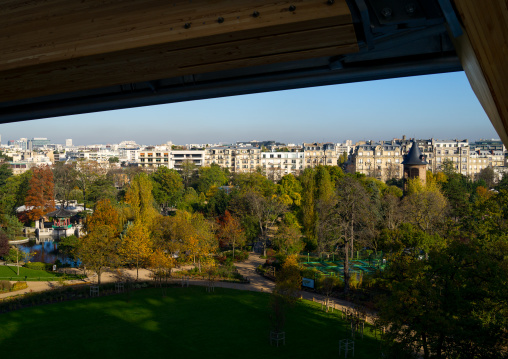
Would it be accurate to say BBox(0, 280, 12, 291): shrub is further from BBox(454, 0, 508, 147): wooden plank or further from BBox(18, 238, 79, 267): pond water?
BBox(454, 0, 508, 147): wooden plank

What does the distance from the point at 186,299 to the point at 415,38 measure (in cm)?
1512

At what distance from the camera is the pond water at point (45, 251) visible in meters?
21.5

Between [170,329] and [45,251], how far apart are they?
14.0 m

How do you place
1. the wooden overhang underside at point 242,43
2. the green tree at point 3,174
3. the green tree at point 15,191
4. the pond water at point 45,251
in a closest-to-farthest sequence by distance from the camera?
the wooden overhang underside at point 242,43, the pond water at point 45,251, the green tree at point 15,191, the green tree at point 3,174

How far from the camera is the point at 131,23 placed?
1.69m

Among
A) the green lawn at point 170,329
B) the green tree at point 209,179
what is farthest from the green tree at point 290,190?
the green lawn at point 170,329

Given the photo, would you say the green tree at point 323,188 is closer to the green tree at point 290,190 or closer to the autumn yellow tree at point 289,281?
the green tree at point 290,190

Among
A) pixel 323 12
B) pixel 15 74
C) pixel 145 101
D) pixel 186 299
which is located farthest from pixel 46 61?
pixel 186 299

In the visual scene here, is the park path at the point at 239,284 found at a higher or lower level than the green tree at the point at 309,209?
lower

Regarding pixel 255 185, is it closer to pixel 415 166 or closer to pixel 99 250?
pixel 415 166

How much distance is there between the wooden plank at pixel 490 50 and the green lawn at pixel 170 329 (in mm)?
10720

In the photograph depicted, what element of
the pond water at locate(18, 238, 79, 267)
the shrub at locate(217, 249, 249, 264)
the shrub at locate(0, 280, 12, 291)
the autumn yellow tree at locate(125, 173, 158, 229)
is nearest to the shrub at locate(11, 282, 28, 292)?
the shrub at locate(0, 280, 12, 291)

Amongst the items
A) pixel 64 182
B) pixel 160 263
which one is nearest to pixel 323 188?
pixel 160 263

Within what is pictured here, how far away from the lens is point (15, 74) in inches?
72.6
